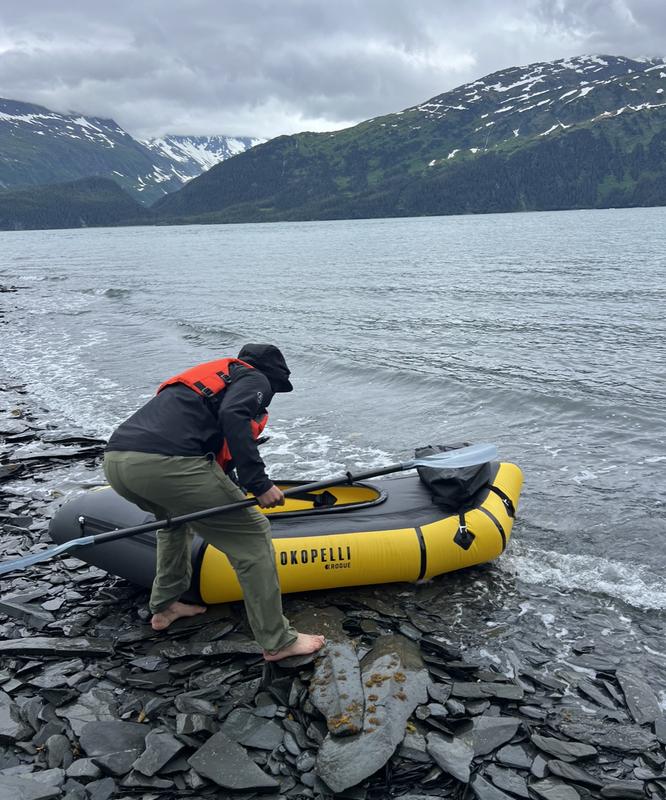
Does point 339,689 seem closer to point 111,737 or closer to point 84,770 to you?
point 111,737

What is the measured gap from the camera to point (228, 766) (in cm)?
506

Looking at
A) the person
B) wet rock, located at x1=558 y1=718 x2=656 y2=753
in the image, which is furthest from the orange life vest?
wet rock, located at x1=558 y1=718 x2=656 y2=753

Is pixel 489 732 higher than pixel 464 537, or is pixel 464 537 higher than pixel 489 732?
pixel 464 537

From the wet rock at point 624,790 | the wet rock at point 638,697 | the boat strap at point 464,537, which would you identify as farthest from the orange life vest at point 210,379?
the wet rock at point 638,697

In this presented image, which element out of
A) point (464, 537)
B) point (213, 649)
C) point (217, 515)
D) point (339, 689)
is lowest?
point (213, 649)

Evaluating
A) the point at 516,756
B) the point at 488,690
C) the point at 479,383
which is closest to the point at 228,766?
the point at 516,756

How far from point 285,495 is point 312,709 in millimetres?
2071

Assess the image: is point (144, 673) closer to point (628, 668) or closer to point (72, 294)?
point (628, 668)

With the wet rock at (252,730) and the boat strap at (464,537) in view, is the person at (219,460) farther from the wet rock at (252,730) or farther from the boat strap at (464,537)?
the boat strap at (464,537)

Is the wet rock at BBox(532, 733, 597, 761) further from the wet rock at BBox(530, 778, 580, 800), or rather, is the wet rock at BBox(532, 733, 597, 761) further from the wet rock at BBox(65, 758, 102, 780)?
the wet rock at BBox(65, 758, 102, 780)

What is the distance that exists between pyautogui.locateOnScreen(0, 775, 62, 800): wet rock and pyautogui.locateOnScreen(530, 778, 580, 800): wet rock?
358 centimetres

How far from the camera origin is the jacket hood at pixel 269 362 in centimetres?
603

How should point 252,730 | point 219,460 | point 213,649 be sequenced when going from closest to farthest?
point 252,730, point 219,460, point 213,649

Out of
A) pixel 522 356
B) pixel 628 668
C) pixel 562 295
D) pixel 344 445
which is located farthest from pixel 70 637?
pixel 562 295
